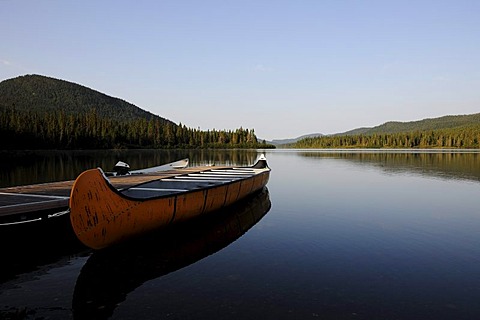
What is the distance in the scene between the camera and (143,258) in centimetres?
912

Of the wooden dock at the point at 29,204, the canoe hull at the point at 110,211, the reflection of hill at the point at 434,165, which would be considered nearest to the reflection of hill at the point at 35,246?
the wooden dock at the point at 29,204

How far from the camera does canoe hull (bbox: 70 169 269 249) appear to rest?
8609 mm

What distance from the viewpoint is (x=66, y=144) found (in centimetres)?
9731

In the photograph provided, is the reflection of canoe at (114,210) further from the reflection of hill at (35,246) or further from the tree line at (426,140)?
the tree line at (426,140)

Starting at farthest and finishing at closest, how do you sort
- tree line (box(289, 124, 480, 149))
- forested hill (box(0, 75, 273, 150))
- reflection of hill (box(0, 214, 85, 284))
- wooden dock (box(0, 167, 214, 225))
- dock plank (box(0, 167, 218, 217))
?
tree line (box(289, 124, 480, 149)) → forested hill (box(0, 75, 273, 150)) → dock plank (box(0, 167, 218, 217)) → wooden dock (box(0, 167, 214, 225)) → reflection of hill (box(0, 214, 85, 284))

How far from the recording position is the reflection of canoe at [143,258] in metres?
6.79

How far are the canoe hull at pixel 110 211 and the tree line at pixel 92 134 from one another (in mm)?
83897

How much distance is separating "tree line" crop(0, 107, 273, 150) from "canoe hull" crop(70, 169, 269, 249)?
8390cm

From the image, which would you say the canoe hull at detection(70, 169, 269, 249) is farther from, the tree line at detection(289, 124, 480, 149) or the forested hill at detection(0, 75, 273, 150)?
the tree line at detection(289, 124, 480, 149)

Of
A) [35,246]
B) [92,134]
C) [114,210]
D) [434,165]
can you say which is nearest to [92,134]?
[92,134]

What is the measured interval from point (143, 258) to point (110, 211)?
1.45m

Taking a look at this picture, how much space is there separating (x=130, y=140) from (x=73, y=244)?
120 metres

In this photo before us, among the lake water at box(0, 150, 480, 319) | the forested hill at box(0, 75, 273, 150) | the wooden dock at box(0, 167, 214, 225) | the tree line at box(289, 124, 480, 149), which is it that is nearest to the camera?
the lake water at box(0, 150, 480, 319)

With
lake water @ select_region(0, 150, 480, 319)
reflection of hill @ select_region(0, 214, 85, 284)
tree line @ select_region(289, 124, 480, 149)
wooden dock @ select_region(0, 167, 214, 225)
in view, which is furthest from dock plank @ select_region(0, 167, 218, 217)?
tree line @ select_region(289, 124, 480, 149)
